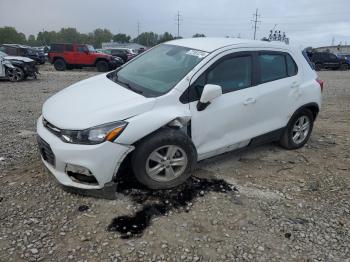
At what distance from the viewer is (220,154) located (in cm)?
449

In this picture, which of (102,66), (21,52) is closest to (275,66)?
(102,66)

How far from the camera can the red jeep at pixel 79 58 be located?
72.8 feet

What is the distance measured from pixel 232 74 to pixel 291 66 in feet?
3.98

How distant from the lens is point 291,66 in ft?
16.9

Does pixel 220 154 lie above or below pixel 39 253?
above

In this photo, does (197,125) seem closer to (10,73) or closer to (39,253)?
(39,253)

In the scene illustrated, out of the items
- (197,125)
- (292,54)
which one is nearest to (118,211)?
(197,125)

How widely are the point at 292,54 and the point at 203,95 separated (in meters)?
2.02

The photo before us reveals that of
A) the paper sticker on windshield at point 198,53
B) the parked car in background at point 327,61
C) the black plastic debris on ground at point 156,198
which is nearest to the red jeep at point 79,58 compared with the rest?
the parked car in background at point 327,61

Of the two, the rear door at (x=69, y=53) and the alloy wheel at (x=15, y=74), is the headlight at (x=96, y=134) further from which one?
the rear door at (x=69, y=53)

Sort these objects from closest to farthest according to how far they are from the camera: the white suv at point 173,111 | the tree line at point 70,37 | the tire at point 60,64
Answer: the white suv at point 173,111, the tire at point 60,64, the tree line at point 70,37

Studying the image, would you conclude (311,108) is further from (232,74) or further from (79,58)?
(79,58)

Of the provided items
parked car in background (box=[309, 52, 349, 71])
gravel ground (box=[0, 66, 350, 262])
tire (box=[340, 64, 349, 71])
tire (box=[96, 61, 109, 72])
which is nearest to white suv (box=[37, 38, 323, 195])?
gravel ground (box=[0, 66, 350, 262])

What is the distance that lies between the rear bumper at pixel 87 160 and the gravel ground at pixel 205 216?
26cm
